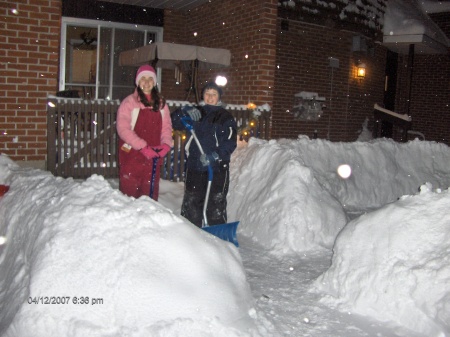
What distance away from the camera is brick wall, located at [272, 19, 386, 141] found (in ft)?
35.3

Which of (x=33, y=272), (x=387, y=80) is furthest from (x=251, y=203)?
(x=387, y=80)

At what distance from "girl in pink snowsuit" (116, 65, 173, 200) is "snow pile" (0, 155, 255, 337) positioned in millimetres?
999

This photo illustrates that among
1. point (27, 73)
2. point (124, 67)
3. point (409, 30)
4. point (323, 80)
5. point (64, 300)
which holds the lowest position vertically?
point (64, 300)

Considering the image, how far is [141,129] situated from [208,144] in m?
0.79

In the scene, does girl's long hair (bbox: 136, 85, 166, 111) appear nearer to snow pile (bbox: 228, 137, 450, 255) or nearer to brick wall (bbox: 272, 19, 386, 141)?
snow pile (bbox: 228, 137, 450, 255)

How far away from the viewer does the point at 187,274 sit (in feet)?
11.0

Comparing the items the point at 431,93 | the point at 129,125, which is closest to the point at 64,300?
the point at 129,125

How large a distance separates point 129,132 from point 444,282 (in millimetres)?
3333

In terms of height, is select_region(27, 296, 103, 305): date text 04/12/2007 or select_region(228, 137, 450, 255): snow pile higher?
select_region(228, 137, 450, 255): snow pile

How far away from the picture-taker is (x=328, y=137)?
38.5ft

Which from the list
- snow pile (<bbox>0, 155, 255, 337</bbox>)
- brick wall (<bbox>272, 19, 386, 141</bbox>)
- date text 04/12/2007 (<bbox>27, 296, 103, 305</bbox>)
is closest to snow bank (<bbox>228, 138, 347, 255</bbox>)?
snow pile (<bbox>0, 155, 255, 337</bbox>)

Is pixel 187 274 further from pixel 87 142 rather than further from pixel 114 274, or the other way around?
pixel 87 142

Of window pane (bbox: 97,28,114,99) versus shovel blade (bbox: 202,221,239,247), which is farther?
window pane (bbox: 97,28,114,99)

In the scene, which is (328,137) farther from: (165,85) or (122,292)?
(122,292)
